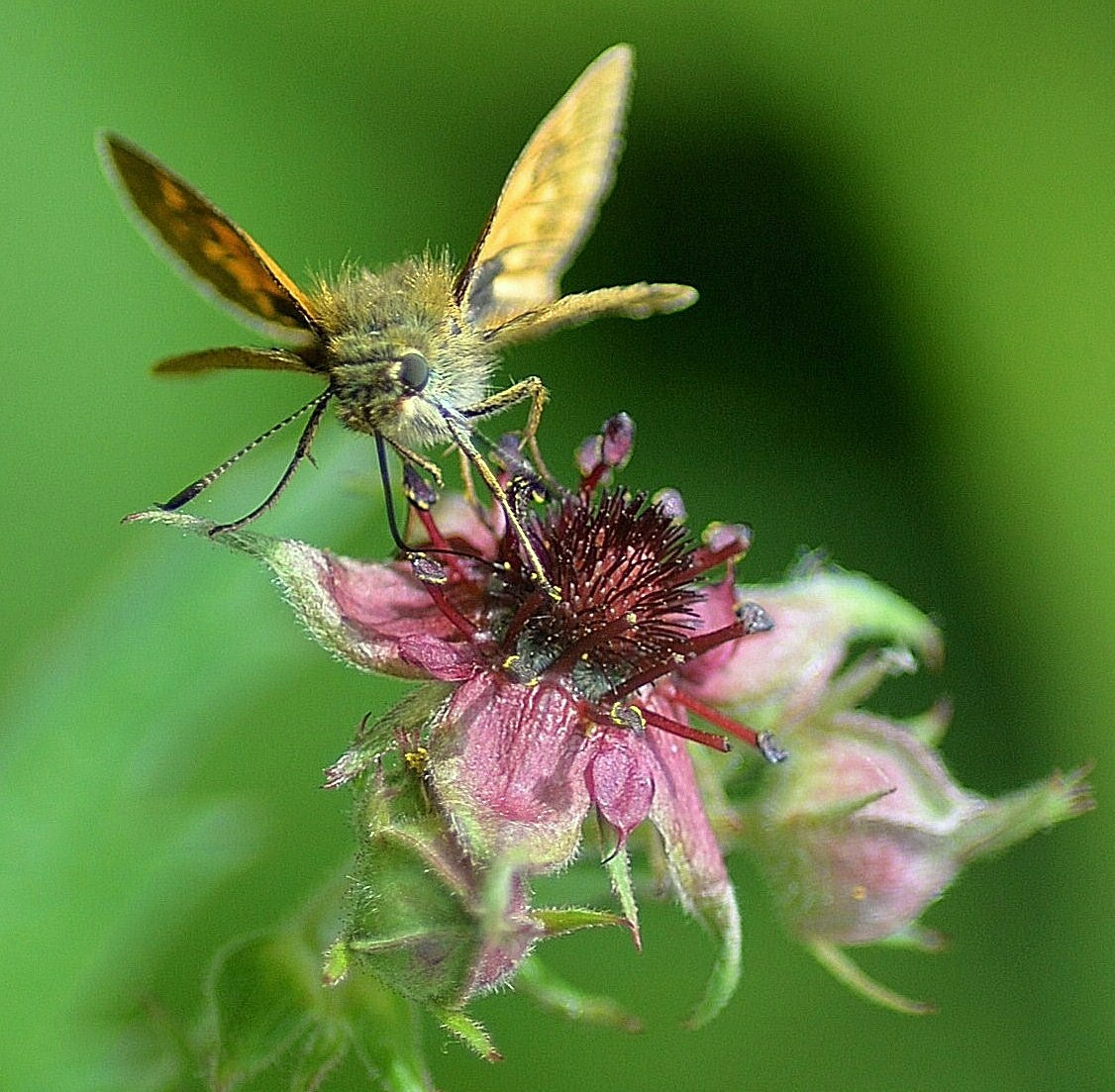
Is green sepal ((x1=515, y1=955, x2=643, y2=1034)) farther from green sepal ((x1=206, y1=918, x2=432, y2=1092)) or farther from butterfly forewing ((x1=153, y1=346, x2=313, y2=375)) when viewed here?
butterfly forewing ((x1=153, y1=346, x2=313, y2=375))

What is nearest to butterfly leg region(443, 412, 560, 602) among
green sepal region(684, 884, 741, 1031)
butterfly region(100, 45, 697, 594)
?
butterfly region(100, 45, 697, 594)

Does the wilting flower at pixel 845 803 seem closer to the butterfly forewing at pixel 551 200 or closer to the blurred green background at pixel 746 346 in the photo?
the butterfly forewing at pixel 551 200

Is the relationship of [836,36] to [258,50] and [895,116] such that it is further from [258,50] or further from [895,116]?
[258,50]

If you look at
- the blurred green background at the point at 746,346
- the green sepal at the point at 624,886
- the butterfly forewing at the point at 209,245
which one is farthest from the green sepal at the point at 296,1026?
the blurred green background at the point at 746,346

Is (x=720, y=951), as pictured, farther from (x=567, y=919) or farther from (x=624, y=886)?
(x=567, y=919)

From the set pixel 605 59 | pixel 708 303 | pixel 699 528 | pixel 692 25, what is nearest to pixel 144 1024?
pixel 605 59

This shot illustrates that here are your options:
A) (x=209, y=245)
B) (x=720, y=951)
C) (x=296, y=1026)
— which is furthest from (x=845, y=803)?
(x=209, y=245)

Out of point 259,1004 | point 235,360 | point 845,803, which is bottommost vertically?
point 845,803

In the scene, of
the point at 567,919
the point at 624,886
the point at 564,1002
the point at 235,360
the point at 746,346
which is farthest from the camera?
the point at 746,346
